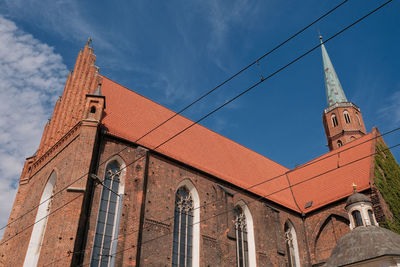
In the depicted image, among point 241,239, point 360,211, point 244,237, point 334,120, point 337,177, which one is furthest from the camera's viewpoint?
point 334,120

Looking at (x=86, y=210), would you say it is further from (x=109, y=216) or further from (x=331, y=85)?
(x=331, y=85)

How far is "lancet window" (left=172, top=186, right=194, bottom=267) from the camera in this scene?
1438cm

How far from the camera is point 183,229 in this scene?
1511cm

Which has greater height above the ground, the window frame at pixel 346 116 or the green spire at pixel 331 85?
the green spire at pixel 331 85

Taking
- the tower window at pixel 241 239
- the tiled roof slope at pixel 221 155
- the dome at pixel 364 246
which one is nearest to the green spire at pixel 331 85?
the tiled roof slope at pixel 221 155

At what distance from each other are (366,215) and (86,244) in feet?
38.6

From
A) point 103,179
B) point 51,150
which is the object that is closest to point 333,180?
point 103,179

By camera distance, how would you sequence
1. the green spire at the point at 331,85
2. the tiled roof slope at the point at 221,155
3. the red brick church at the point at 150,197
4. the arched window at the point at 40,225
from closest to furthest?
the red brick church at the point at 150,197, the arched window at the point at 40,225, the tiled roof slope at the point at 221,155, the green spire at the point at 331,85

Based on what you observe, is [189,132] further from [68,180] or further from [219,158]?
[68,180]

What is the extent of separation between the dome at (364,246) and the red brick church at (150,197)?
2.48 meters

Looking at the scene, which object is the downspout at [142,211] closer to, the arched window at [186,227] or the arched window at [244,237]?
the arched window at [186,227]

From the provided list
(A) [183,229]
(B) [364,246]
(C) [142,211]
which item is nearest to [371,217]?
(B) [364,246]

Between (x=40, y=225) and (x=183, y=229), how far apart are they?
5.45m

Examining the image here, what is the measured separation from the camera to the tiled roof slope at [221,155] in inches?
650
